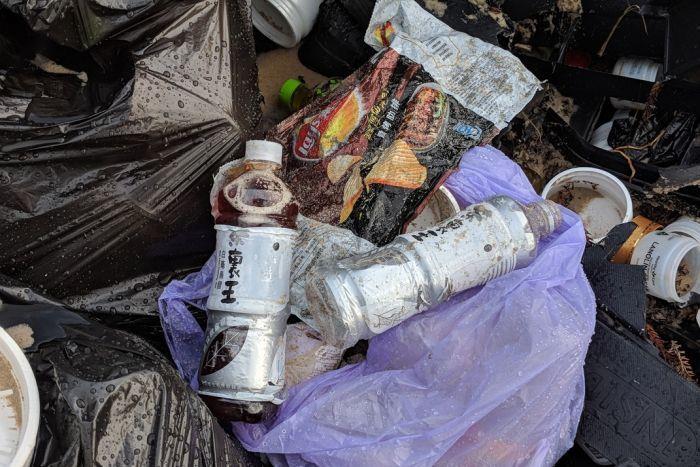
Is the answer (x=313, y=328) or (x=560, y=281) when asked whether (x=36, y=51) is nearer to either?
(x=313, y=328)

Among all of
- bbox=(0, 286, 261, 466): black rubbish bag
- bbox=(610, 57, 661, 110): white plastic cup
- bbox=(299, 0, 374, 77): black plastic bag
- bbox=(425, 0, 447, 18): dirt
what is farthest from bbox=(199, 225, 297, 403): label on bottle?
bbox=(610, 57, 661, 110): white plastic cup

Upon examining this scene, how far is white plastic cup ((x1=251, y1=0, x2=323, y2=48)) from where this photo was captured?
6.48 feet

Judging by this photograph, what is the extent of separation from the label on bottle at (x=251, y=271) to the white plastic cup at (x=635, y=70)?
50.1 inches

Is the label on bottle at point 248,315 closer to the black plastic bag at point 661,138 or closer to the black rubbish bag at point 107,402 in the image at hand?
the black rubbish bag at point 107,402

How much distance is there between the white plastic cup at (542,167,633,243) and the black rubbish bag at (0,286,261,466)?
1.17 meters

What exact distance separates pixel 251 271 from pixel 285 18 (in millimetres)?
1071

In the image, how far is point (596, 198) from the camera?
5.99ft

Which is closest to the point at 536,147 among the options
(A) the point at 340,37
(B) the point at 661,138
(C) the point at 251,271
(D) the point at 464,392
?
(B) the point at 661,138

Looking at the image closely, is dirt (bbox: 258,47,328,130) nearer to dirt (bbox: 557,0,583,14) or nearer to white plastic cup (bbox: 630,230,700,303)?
dirt (bbox: 557,0,583,14)

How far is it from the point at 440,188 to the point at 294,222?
388 millimetres

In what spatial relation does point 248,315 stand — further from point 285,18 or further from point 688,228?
point 688,228

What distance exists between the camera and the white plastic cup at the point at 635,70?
1927 millimetres

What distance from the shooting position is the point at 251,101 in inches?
62.6

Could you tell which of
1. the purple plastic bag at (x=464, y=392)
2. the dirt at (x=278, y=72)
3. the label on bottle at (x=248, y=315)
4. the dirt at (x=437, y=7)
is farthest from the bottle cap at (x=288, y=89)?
the purple plastic bag at (x=464, y=392)
